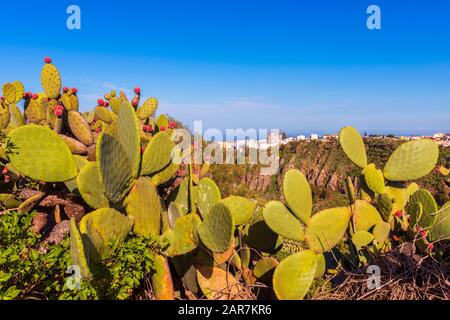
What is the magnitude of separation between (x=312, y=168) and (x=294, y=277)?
2377 cm

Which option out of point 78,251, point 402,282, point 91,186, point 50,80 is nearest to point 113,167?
point 91,186

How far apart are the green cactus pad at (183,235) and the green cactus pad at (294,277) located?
1.70 ft

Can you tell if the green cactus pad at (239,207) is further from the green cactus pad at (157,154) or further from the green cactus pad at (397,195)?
the green cactus pad at (397,195)

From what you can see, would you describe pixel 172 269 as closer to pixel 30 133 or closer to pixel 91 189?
pixel 91 189

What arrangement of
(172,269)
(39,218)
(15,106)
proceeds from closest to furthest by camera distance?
(172,269) → (39,218) → (15,106)

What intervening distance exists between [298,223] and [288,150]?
1048 inches

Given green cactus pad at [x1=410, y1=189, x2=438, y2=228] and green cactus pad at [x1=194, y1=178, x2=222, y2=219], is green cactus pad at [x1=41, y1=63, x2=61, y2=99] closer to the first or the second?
green cactus pad at [x1=194, y1=178, x2=222, y2=219]

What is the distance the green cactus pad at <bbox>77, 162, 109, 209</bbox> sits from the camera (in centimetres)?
182

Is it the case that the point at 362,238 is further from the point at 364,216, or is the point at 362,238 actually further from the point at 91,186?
the point at 91,186

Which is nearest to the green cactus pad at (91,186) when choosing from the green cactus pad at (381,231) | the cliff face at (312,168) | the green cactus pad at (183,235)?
the green cactus pad at (183,235)

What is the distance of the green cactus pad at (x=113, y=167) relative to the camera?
1.60m

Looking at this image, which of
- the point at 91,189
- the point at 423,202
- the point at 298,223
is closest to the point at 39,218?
the point at 91,189

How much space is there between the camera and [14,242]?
1.88 metres

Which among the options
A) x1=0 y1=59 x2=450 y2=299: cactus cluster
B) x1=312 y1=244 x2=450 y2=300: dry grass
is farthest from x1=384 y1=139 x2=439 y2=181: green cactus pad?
x1=312 y1=244 x2=450 y2=300: dry grass
